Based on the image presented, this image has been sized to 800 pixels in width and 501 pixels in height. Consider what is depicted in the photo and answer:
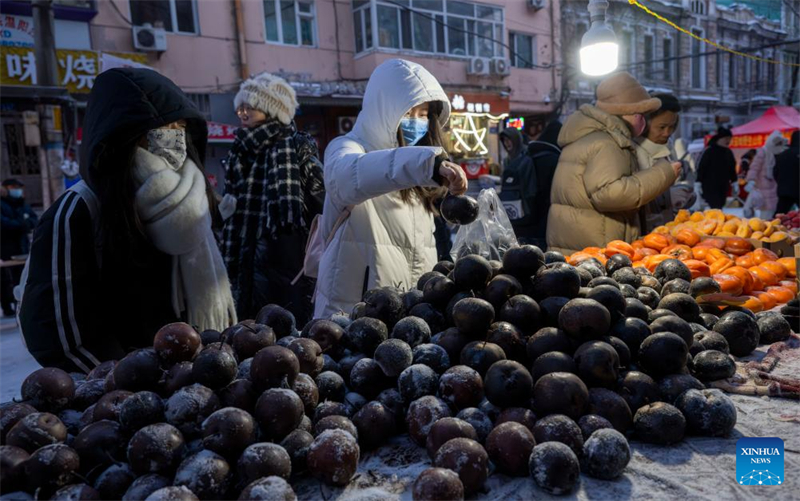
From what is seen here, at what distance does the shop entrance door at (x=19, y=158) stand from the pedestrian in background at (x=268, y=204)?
380 inches

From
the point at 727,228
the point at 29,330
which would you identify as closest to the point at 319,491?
the point at 29,330

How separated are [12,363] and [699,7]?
29479mm

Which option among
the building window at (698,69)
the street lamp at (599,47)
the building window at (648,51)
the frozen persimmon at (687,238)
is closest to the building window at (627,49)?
the building window at (648,51)

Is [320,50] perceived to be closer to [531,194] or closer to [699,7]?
[531,194]

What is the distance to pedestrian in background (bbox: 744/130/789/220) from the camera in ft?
36.8

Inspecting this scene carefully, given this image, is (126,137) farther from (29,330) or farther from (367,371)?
(367,371)

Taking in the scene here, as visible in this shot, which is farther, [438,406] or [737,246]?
[737,246]

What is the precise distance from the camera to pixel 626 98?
12.3ft

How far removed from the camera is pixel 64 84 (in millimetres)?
10961

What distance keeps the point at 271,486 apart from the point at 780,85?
39176 mm

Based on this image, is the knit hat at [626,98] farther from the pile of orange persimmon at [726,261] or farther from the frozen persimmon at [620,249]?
the frozen persimmon at [620,249]

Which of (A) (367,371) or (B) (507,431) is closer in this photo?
(B) (507,431)

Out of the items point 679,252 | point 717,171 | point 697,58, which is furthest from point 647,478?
point 697,58

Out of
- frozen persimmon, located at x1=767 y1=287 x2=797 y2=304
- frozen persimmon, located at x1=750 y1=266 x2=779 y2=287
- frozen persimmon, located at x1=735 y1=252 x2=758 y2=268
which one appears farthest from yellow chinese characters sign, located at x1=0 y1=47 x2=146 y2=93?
frozen persimmon, located at x1=767 y1=287 x2=797 y2=304
